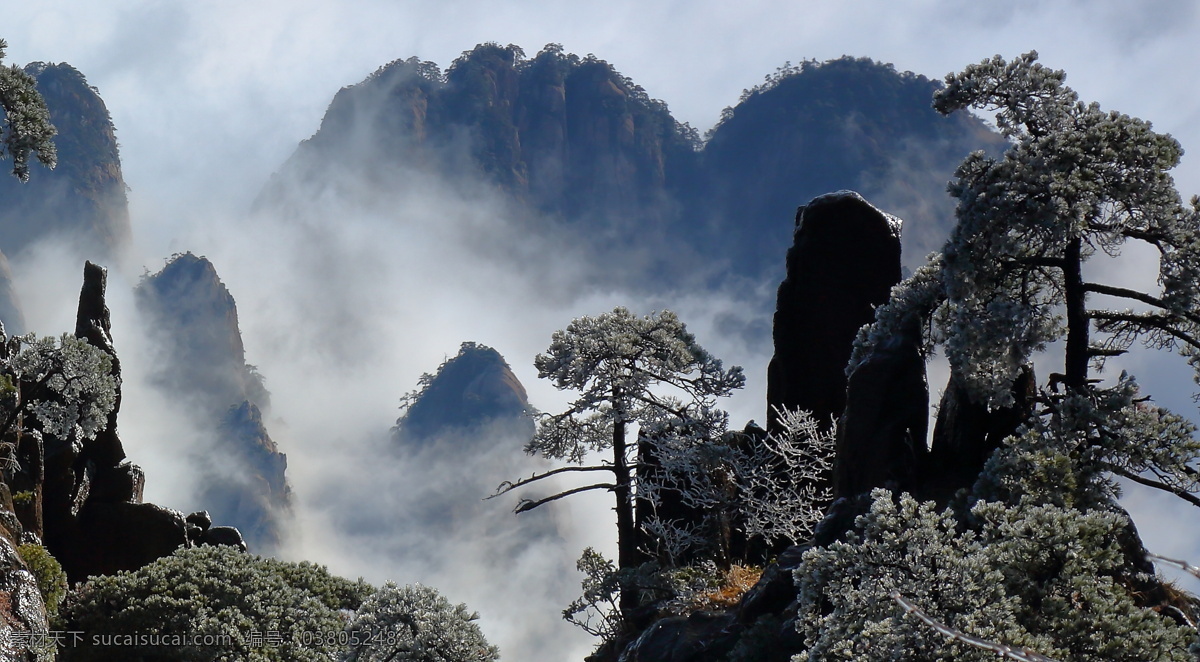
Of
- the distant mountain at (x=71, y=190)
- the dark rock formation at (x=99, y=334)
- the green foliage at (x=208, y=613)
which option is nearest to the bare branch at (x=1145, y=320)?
the green foliage at (x=208, y=613)

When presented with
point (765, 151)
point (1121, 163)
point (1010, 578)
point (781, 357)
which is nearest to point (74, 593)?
point (781, 357)

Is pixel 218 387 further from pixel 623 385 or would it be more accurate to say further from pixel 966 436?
pixel 966 436

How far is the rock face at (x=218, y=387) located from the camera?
134 metres

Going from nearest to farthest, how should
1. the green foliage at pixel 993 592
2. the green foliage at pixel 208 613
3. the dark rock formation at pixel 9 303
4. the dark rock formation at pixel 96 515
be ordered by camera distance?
the green foliage at pixel 993 592, the green foliage at pixel 208 613, the dark rock formation at pixel 96 515, the dark rock formation at pixel 9 303

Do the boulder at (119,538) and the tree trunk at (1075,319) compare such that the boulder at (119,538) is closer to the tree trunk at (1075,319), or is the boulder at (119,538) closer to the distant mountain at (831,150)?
the tree trunk at (1075,319)

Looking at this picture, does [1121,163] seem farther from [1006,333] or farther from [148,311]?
[148,311]

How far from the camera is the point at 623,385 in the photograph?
23.0 metres

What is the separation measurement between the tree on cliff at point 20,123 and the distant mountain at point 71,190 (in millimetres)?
150244

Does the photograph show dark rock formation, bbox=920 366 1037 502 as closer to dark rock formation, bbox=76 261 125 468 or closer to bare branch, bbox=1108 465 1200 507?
bare branch, bbox=1108 465 1200 507

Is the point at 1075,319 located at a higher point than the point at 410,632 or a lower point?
higher

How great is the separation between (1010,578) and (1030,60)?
310 inches

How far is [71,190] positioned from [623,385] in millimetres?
156827

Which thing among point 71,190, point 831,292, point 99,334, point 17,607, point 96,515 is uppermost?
point 71,190

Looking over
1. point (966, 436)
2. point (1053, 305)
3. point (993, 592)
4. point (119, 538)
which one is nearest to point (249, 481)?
point (119, 538)
